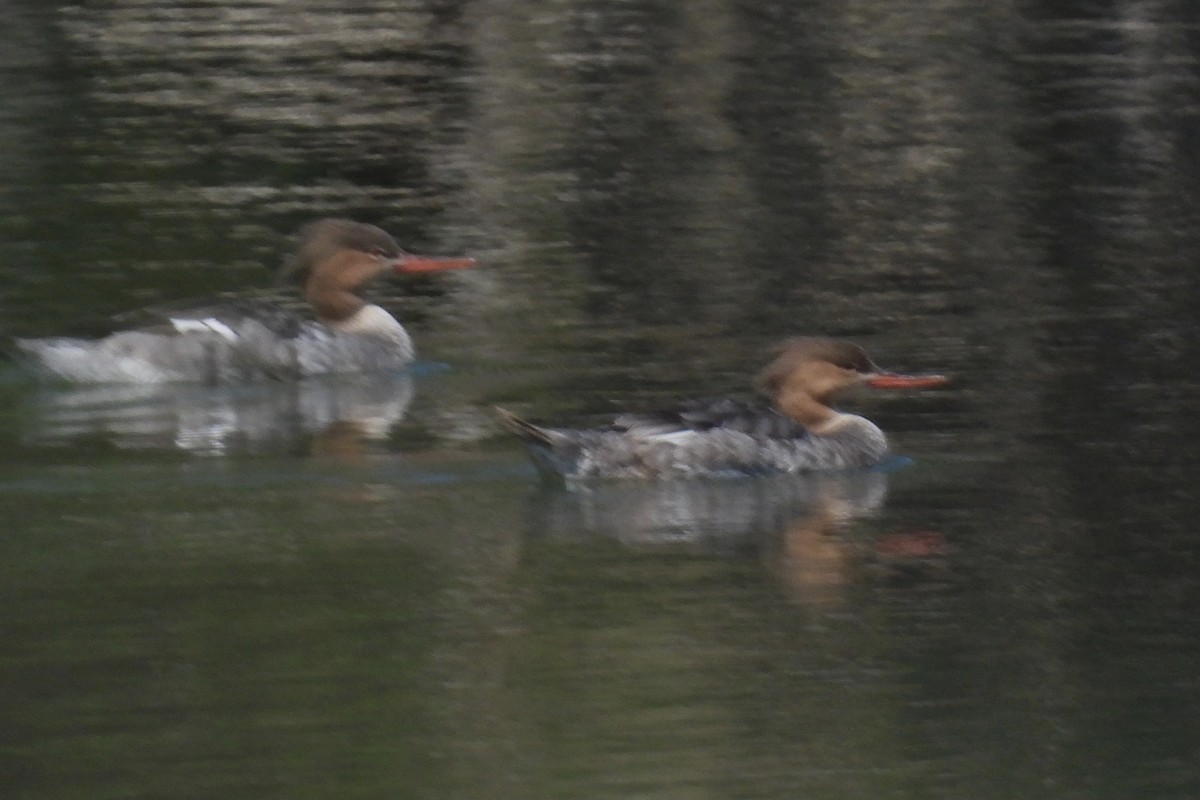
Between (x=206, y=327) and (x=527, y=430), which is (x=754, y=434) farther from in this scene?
(x=206, y=327)

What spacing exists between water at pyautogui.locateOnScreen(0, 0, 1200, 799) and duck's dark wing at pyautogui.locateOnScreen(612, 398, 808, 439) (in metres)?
0.26

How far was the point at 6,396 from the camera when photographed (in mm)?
13852

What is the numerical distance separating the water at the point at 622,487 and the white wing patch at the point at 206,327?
0.33 meters

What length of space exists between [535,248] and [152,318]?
3.60 metres

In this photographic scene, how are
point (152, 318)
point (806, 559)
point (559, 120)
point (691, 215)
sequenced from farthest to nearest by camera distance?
1. point (559, 120)
2. point (691, 215)
3. point (152, 318)
4. point (806, 559)

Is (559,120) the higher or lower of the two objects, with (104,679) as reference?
lower

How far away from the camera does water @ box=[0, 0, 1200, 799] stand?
26.9 feet

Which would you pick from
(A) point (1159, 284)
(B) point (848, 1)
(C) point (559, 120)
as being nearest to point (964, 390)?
(A) point (1159, 284)

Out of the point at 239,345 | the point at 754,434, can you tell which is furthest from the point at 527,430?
the point at 239,345

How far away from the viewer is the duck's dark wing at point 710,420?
11.4 meters

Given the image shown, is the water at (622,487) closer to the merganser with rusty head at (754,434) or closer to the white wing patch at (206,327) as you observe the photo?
the merganser with rusty head at (754,434)

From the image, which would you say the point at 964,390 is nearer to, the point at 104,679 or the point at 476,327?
the point at 476,327

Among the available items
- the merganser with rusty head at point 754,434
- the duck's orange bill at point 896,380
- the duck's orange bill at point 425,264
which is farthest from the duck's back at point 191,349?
the duck's orange bill at point 896,380

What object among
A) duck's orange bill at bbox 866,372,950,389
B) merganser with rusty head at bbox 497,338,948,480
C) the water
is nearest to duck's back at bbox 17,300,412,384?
the water
